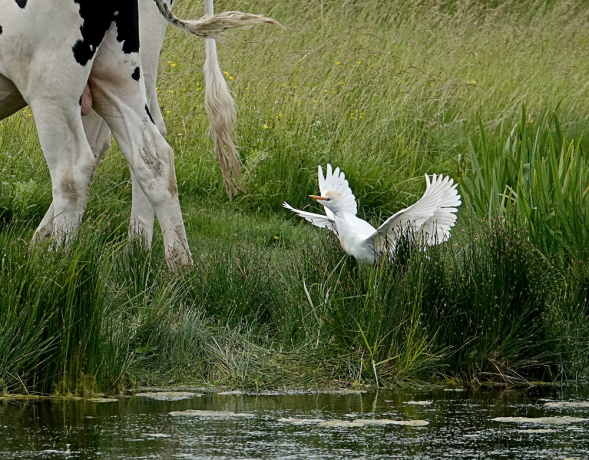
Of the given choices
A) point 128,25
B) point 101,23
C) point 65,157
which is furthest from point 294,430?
point 128,25

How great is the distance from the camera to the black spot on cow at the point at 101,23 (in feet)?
18.0

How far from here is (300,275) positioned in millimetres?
5637

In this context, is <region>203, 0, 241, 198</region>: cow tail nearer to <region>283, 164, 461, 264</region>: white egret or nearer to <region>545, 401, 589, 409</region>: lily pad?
<region>283, 164, 461, 264</region>: white egret

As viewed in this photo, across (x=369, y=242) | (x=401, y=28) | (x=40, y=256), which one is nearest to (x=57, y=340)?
(x=40, y=256)

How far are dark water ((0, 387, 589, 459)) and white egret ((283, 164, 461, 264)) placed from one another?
97 centimetres

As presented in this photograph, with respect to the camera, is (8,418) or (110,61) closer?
(8,418)

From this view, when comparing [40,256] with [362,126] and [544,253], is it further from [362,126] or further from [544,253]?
[362,126]

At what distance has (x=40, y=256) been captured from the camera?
4.77 meters

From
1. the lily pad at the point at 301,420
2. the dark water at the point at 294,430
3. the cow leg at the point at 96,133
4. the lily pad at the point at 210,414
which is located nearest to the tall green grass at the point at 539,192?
the dark water at the point at 294,430

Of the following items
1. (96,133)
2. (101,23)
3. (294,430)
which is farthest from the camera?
(96,133)

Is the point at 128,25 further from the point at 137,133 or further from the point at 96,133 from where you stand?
the point at 96,133

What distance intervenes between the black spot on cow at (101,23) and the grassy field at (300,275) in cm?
97

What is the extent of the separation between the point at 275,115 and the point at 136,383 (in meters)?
5.26

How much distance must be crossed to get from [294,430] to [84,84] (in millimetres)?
2516
